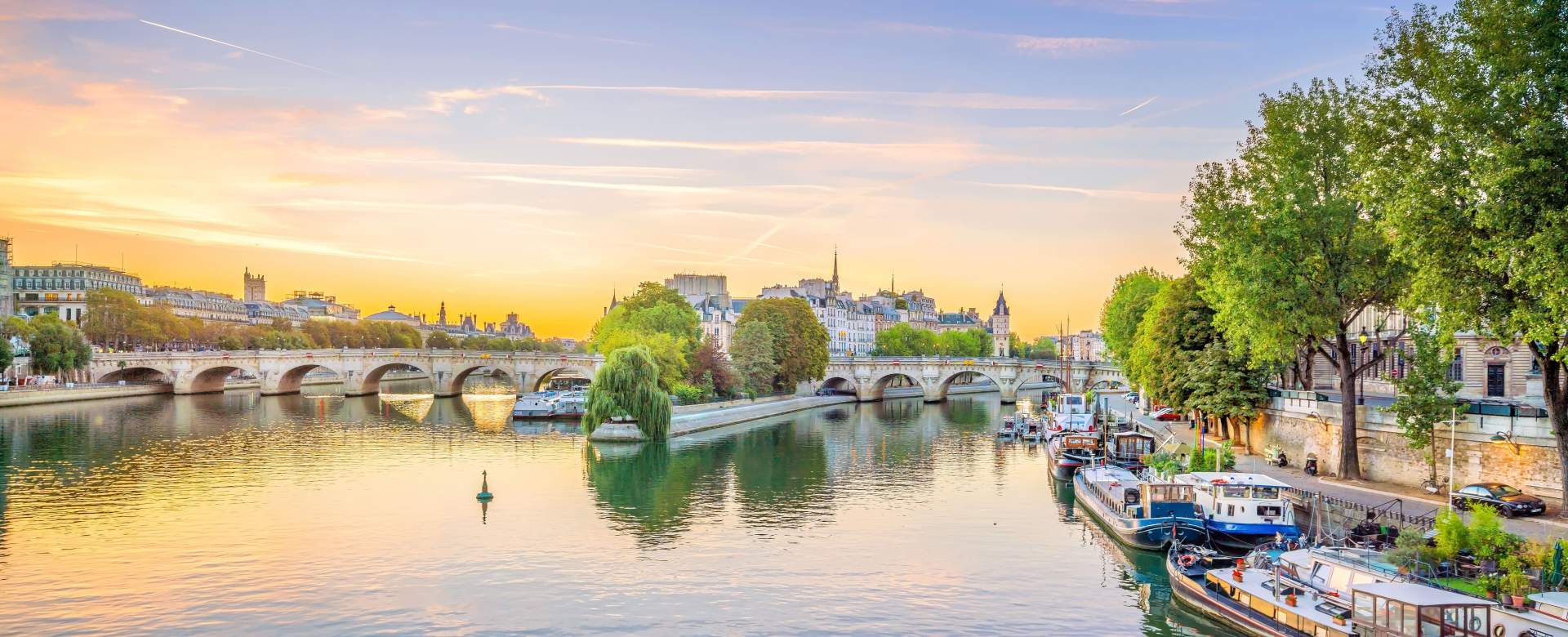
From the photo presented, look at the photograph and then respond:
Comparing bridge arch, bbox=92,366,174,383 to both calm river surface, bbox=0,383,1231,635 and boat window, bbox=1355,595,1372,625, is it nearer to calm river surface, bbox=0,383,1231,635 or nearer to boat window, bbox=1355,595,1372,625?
calm river surface, bbox=0,383,1231,635

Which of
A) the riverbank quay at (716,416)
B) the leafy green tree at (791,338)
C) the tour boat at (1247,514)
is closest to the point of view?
the tour boat at (1247,514)

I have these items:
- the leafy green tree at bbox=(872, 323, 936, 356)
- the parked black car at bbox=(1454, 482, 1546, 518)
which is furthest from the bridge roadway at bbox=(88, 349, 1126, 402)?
the parked black car at bbox=(1454, 482, 1546, 518)

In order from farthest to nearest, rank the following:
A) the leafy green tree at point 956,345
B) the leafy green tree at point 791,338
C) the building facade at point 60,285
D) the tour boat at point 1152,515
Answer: the leafy green tree at point 956,345 → the building facade at point 60,285 → the leafy green tree at point 791,338 → the tour boat at point 1152,515

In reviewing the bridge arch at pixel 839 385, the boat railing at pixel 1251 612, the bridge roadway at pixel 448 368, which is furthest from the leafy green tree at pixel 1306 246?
the bridge arch at pixel 839 385

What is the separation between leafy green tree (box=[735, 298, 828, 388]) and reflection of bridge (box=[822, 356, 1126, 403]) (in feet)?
24.7

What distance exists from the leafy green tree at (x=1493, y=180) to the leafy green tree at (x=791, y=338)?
69.3 m

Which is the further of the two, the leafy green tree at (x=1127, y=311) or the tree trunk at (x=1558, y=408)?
the leafy green tree at (x=1127, y=311)

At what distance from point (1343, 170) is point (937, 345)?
5588 inches

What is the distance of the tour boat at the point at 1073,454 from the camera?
48719mm

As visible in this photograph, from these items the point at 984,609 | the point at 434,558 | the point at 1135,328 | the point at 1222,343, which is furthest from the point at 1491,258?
the point at 1135,328

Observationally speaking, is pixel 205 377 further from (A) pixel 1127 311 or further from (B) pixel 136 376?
(A) pixel 1127 311

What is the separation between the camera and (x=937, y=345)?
17875 centimetres

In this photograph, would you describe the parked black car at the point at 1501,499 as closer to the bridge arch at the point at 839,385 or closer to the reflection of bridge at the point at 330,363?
the bridge arch at the point at 839,385

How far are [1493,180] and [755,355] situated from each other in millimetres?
70470
